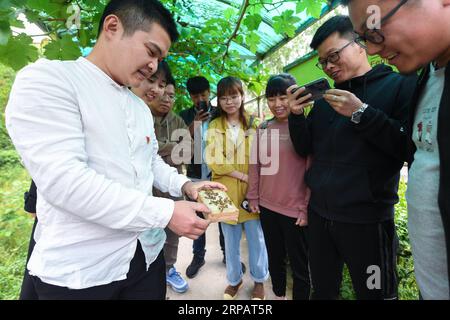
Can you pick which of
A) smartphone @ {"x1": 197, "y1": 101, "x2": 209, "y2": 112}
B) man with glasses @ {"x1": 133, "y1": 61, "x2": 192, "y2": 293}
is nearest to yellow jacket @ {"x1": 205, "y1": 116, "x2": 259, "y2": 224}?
man with glasses @ {"x1": 133, "y1": 61, "x2": 192, "y2": 293}

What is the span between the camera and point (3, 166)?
6.55 m

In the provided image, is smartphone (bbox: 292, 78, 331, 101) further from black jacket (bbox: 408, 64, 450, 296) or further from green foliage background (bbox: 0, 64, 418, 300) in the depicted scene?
green foliage background (bbox: 0, 64, 418, 300)

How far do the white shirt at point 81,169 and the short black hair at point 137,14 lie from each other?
272 millimetres

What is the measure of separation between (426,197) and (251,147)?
5.72 feet

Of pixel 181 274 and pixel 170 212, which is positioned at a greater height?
pixel 170 212

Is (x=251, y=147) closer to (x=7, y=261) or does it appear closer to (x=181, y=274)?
(x=181, y=274)

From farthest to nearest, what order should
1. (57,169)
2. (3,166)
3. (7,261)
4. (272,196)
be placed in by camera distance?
(3,166) → (7,261) → (272,196) → (57,169)

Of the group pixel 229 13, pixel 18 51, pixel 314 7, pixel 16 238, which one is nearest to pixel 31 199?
pixel 18 51

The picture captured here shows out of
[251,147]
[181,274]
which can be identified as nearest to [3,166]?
[181,274]

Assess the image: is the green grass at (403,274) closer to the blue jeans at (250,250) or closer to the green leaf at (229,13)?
the blue jeans at (250,250)

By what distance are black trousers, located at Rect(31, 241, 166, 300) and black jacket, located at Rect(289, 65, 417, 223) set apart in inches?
46.9

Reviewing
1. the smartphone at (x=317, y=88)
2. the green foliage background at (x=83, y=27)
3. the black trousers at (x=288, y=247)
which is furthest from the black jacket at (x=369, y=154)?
the green foliage background at (x=83, y=27)

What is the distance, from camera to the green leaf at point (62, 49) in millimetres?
1498

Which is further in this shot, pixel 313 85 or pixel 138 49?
pixel 313 85
